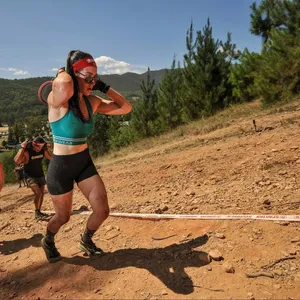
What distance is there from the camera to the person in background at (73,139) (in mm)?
2570

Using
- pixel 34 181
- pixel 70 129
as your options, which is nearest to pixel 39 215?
pixel 34 181

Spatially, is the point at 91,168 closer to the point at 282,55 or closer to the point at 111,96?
the point at 111,96

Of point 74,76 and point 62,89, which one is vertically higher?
point 74,76

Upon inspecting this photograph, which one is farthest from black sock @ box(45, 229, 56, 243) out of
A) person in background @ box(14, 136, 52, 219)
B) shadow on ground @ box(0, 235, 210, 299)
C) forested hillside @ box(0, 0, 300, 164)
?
forested hillside @ box(0, 0, 300, 164)

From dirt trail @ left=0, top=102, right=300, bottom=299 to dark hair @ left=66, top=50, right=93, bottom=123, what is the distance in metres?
1.57

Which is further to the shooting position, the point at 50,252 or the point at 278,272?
the point at 50,252

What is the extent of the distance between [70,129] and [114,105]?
71 centimetres

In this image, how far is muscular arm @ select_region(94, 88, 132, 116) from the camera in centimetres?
313

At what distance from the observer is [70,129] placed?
2.67m

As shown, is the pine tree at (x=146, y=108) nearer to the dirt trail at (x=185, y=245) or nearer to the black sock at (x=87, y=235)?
the dirt trail at (x=185, y=245)

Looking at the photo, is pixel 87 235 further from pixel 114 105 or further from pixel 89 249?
pixel 114 105

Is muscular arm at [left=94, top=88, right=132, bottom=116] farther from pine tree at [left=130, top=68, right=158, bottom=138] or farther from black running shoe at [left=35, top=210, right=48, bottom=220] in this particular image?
pine tree at [left=130, top=68, right=158, bottom=138]

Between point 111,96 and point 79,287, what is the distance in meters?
1.96

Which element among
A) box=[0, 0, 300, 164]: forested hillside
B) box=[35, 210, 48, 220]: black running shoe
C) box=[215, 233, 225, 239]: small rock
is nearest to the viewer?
box=[215, 233, 225, 239]: small rock
